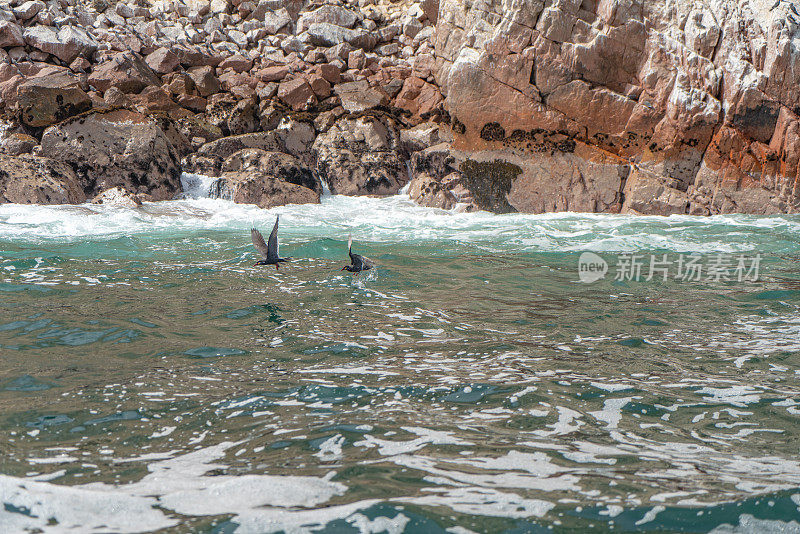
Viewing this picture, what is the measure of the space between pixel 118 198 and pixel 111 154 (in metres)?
1.58

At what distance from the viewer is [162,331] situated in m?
4.86

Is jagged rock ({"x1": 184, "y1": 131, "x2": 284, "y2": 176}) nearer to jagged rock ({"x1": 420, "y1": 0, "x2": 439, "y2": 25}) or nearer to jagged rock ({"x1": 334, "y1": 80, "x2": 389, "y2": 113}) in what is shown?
jagged rock ({"x1": 334, "y1": 80, "x2": 389, "y2": 113})

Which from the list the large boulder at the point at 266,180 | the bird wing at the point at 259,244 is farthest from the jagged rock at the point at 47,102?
the bird wing at the point at 259,244

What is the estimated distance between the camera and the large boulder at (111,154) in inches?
541

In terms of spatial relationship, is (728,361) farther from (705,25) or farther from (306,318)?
(705,25)

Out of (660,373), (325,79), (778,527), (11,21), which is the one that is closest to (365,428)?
(778,527)

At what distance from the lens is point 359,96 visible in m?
16.3

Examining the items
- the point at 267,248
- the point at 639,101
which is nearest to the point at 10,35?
the point at 267,248

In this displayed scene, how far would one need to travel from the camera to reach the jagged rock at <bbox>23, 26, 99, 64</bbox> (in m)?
16.8

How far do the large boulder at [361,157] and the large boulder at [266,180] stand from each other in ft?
2.06

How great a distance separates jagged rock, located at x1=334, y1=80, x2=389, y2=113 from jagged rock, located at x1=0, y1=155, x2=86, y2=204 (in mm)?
6500

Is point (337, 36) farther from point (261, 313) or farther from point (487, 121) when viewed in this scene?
point (261, 313)

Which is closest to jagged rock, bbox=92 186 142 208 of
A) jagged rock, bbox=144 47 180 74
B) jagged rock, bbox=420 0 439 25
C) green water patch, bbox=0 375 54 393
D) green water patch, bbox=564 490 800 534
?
jagged rock, bbox=144 47 180 74

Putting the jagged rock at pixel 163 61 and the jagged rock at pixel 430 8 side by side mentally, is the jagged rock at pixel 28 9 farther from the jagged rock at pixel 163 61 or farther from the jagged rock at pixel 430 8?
the jagged rock at pixel 430 8
